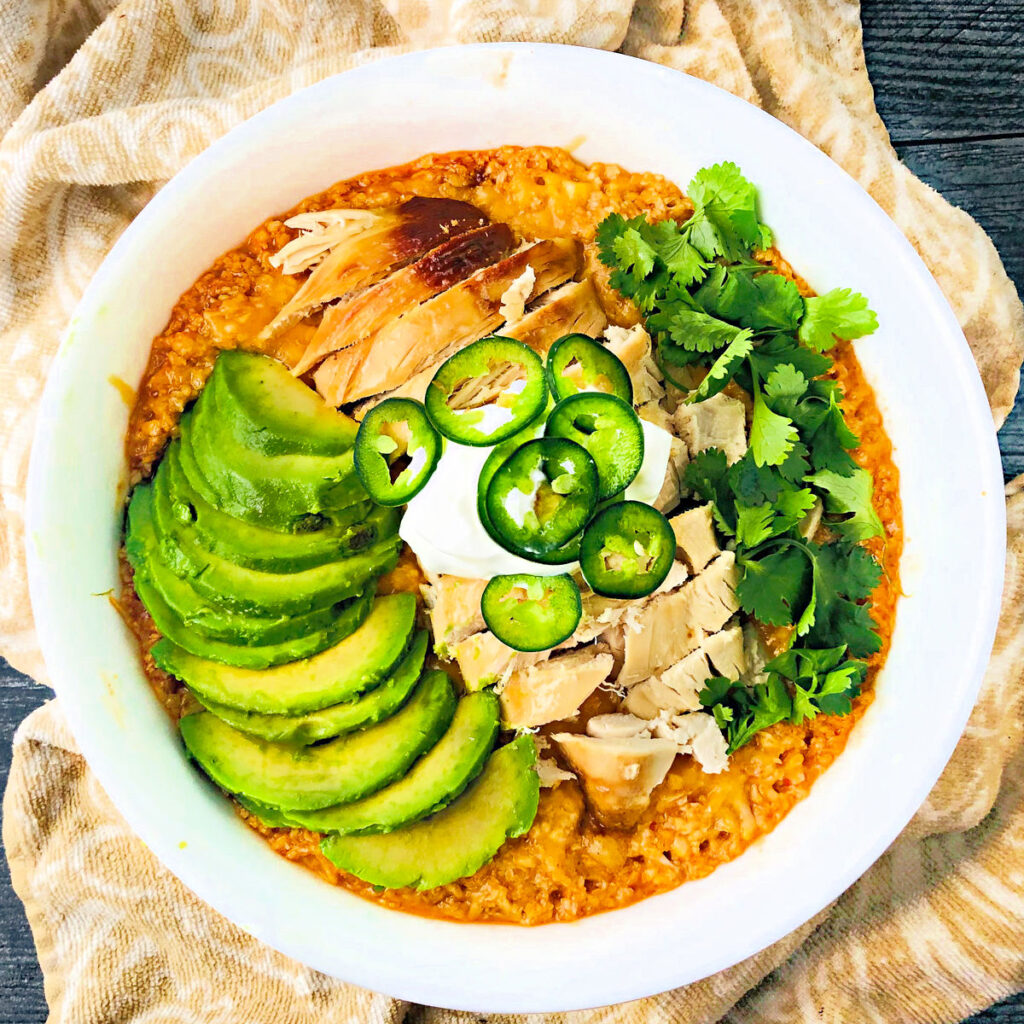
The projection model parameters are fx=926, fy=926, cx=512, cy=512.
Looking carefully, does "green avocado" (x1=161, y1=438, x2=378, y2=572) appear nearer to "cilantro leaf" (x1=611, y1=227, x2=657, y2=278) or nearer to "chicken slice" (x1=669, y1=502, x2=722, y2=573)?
"chicken slice" (x1=669, y1=502, x2=722, y2=573)

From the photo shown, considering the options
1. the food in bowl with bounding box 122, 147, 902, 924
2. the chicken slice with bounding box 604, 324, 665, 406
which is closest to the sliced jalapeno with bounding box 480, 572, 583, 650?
the food in bowl with bounding box 122, 147, 902, 924

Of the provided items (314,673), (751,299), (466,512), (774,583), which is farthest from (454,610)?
(751,299)

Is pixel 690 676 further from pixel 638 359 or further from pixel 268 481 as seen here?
pixel 268 481

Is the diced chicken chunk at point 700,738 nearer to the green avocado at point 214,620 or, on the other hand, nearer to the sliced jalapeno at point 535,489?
the sliced jalapeno at point 535,489

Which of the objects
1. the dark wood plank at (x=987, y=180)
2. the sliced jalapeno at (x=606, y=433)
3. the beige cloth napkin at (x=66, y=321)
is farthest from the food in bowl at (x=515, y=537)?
the dark wood plank at (x=987, y=180)

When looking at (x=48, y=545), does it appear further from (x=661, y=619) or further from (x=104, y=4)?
(x=104, y=4)

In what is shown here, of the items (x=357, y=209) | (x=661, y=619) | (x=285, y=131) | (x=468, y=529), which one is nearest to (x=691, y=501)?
(x=661, y=619)
